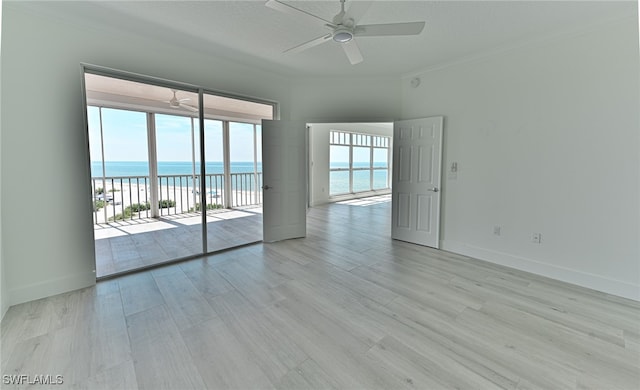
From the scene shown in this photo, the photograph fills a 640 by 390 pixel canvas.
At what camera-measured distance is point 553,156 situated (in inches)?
122

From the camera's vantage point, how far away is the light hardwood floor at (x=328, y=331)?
5.55ft

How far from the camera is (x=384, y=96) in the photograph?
15.1 ft

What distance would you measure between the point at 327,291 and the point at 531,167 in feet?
9.16

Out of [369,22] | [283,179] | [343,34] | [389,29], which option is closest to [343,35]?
[343,34]

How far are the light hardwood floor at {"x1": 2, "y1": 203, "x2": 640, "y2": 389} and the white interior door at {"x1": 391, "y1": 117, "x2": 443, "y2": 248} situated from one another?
102cm

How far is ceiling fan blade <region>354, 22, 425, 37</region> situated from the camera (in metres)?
2.21

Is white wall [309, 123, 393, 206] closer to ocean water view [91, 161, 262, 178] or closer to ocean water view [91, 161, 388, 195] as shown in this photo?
ocean water view [91, 161, 388, 195]

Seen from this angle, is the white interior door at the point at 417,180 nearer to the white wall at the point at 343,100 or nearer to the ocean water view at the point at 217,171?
the white wall at the point at 343,100

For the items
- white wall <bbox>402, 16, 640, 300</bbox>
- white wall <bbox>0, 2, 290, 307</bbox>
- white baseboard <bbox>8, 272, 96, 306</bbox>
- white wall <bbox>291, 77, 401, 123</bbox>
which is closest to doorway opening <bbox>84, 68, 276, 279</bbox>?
white baseboard <bbox>8, 272, 96, 306</bbox>

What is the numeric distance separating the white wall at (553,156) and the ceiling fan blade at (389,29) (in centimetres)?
190

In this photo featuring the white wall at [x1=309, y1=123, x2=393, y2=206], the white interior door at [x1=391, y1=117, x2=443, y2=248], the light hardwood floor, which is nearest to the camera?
the light hardwood floor

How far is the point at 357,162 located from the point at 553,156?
22.7 ft

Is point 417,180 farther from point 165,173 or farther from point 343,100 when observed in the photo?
point 165,173

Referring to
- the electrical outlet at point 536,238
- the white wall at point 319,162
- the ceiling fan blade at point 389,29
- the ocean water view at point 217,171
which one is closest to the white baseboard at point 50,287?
the ocean water view at point 217,171
